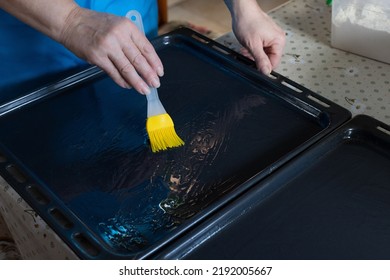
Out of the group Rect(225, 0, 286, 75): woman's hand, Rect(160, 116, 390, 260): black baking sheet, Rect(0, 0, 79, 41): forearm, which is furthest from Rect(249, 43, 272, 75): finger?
Rect(0, 0, 79, 41): forearm

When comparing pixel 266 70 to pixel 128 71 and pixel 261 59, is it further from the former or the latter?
pixel 128 71

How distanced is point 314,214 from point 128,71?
30 cm

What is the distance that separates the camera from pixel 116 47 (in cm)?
61

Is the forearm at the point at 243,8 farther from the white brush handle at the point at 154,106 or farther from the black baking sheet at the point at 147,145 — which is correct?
the white brush handle at the point at 154,106

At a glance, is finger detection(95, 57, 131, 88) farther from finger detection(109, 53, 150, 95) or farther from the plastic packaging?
the plastic packaging

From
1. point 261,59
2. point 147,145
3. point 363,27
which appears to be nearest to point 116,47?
point 147,145

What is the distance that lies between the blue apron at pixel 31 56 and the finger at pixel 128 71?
0.23 metres

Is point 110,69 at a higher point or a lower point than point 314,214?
higher

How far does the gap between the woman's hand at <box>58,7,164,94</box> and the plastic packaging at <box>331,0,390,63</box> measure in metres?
0.40

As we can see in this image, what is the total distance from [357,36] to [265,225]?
47cm
